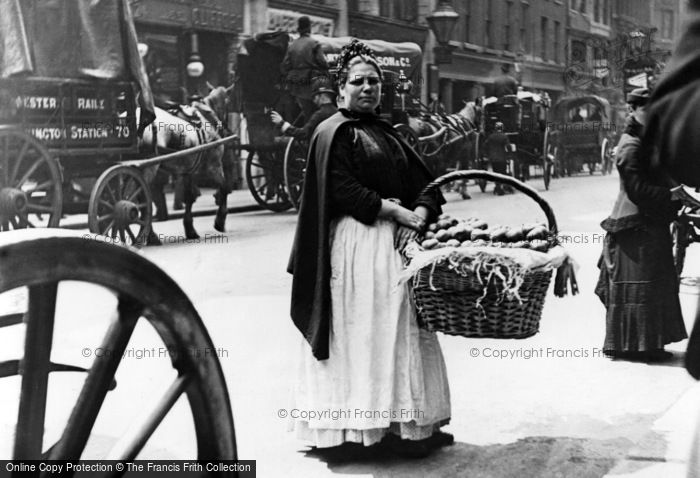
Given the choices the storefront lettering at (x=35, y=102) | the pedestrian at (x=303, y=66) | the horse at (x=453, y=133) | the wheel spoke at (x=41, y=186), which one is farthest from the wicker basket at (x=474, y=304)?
the pedestrian at (x=303, y=66)

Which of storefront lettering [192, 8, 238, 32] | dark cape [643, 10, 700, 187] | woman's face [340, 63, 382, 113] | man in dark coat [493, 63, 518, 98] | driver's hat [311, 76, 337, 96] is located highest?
storefront lettering [192, 8, 238, 32]

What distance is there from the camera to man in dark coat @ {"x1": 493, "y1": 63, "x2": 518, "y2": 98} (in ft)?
25.2

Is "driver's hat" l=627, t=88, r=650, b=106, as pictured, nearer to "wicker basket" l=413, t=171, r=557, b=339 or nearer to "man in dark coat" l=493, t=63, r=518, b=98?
"wicker basket" l=413, t=171, r=557, b=339

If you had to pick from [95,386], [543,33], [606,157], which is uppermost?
[543,33]

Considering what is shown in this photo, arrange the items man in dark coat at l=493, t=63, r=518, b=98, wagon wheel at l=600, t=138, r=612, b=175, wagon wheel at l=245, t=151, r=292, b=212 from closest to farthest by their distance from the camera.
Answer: wagon wheel at l=600, t=138, r=612, b=175, man in dark coat at l=493, t=63, r=518, b=98, wagon wheel at l=245, t=151, r=292, b=212

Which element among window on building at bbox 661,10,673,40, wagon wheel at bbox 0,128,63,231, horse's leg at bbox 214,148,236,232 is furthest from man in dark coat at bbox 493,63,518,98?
wagon wheel at bbox 0,128,63,231

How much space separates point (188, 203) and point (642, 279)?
3922 mm

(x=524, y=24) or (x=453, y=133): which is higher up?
(x=524, y=24)

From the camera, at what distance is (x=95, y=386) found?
55.1 inches

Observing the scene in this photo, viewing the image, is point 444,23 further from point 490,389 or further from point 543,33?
point 490,389

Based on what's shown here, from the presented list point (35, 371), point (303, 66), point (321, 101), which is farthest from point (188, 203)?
point (35, 371)

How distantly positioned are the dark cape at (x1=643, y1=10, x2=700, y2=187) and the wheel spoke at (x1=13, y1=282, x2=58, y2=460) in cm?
93

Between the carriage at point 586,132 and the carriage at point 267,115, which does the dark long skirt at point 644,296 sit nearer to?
the carriage at point 586,132

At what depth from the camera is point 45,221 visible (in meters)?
5.42
